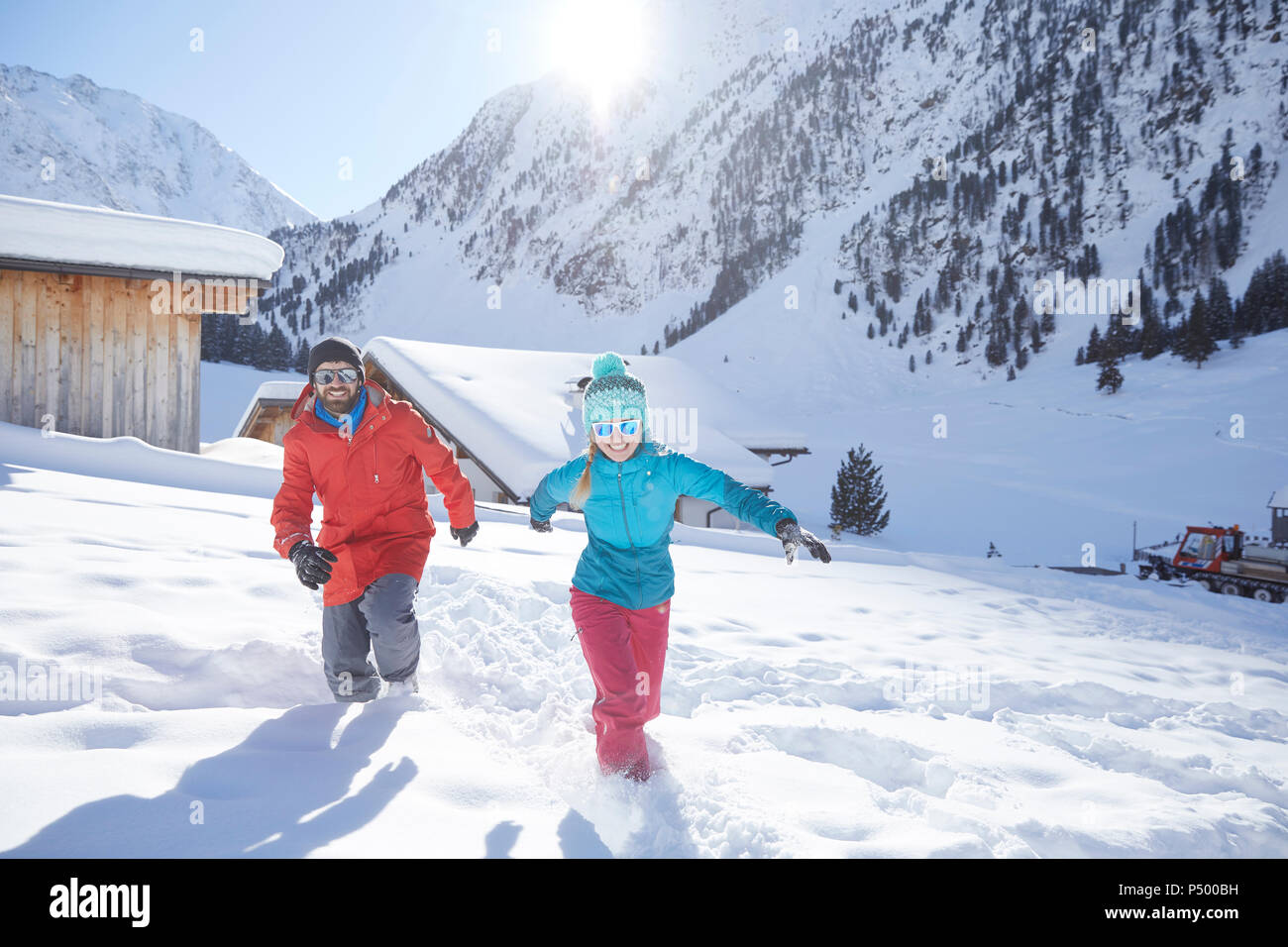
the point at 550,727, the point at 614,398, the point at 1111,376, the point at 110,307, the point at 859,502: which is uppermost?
the point at 1111,376

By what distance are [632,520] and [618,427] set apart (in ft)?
1.20

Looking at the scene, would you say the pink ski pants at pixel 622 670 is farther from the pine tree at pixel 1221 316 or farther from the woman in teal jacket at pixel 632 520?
the pine tree at pixel 1221 316

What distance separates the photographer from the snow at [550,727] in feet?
6.23

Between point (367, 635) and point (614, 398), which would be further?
point (367, 635)

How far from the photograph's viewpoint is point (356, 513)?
113 inches

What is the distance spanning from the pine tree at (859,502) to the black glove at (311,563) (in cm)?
2197

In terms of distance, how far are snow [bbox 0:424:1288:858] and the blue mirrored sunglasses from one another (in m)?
1.21

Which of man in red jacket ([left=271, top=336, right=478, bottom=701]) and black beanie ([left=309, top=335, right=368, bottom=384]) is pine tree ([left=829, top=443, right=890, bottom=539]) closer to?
man in red jacket ([left=271, top=336, right=478, bottom=701])

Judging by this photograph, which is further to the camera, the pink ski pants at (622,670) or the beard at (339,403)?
the beard at (339,403)

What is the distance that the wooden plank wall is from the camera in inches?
278

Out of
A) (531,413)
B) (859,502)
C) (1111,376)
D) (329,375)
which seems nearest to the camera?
(329,375)

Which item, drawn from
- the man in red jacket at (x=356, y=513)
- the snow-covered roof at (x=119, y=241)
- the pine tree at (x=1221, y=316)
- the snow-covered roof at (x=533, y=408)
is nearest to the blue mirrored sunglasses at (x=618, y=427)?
the man in red jacket at (x=356, y=513)

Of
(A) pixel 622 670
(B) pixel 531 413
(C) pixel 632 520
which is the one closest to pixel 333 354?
(C) pixel 632 520

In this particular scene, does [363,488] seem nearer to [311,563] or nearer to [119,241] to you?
[311,563]
